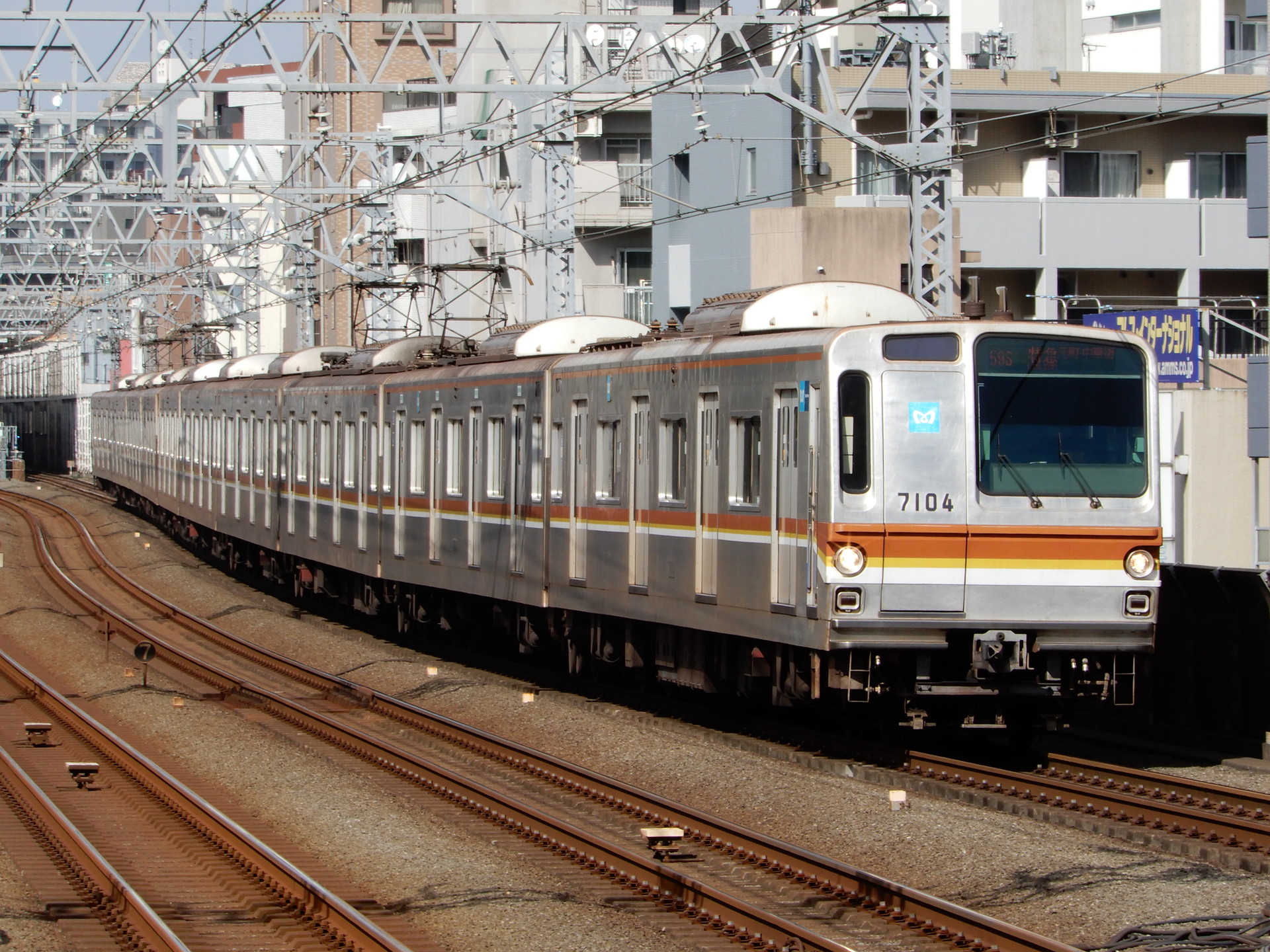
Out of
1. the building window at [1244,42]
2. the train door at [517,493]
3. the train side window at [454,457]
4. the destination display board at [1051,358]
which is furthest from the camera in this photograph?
the building window at [1244,42]

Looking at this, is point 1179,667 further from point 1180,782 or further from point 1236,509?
point 1236,509

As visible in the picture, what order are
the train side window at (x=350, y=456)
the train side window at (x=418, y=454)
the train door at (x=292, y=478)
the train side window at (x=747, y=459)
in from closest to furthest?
the train side window at (x=747, y=459) → the train side window at (x=418, y=454) → the train side window at (x=350, y=456) → the train door at (x=292, y=478)

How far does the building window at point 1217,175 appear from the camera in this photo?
31.0 metres

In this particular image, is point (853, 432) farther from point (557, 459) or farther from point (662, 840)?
point (557, 459)

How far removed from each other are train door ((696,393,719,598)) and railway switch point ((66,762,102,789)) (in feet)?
13.8

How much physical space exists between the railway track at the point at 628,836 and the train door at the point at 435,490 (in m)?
1.66

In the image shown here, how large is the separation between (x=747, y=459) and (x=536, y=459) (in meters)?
3.95

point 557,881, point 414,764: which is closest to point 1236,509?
point 414,764

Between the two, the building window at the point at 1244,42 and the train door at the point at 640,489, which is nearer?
the train door at the point at 640,489

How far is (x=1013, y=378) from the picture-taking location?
10.4 meters

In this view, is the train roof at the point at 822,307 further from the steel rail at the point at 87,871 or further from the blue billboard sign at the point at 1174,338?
the blue billboard sign at the point at 1174,338

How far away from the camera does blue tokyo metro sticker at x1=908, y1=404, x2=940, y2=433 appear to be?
33.8 feet

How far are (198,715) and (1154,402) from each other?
8.41 meters

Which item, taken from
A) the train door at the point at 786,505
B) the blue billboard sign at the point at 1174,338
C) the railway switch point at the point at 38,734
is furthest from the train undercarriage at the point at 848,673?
the blue billboard sign at the point at 1174,338
